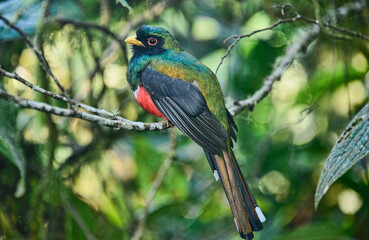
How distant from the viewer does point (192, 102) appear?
1296mm

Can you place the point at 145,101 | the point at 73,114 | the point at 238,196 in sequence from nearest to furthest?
1. the point at 73,114
2. the point at 238,196
3. the point at 145,101

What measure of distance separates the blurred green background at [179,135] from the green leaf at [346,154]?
50 cm

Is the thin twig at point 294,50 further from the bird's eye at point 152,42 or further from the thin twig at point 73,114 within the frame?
the thin twig at point 73,114

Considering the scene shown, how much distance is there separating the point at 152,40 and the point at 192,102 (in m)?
0.24

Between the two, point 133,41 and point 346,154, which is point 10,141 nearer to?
point 133,41

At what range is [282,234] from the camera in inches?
76.2

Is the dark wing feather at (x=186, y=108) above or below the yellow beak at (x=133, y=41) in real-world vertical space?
below

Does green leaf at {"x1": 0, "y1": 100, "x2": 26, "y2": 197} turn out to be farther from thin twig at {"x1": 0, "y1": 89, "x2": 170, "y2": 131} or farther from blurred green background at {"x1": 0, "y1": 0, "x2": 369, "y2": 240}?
thin twig at {"x1": 0, "y1": 89, "x2": 170, "y2": 131}

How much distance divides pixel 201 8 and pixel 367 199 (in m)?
1.12

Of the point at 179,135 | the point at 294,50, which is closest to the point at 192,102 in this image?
the point at 294,50

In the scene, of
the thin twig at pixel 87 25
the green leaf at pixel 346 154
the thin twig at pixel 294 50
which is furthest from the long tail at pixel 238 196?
the thin twig at pixel 87 25

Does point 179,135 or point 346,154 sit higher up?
point 179,135

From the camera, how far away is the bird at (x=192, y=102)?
3.97ft

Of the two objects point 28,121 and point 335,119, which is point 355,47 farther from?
point 28,121
